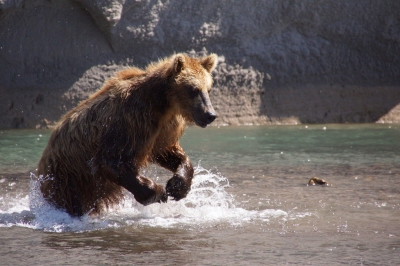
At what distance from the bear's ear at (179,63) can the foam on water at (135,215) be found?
1212 millimetres

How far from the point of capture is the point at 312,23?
16141 mm

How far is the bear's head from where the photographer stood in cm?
532

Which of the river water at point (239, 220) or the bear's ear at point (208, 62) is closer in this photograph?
the river water at point (239, 220)

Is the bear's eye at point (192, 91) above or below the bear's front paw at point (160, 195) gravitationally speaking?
above

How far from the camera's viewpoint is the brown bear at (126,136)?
5.26 metres

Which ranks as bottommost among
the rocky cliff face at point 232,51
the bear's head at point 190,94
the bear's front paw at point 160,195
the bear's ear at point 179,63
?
the bear's front paw at point 160,195

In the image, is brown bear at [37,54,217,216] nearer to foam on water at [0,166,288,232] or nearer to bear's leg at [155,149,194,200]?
bear's leg at [155,149,194,200]

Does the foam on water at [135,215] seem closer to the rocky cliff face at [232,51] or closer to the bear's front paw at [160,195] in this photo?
the bear's front paw at [160,195]

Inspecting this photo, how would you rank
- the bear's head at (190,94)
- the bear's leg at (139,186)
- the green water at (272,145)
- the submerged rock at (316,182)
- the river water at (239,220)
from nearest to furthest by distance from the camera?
1. the river water at (239,220)
2. the bear's leg at (139,186)
3. the bear's head at (190,94)
4. the submerged rock at (316,182)
5. the green water at (272,145)

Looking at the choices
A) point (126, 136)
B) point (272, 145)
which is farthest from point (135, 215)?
point (272, 145)

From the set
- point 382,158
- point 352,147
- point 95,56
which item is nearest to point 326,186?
point 382,158

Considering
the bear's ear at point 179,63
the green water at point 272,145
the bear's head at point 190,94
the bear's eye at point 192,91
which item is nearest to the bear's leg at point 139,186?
the bear's head at point 190,94

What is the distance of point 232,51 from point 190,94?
34.3 feet

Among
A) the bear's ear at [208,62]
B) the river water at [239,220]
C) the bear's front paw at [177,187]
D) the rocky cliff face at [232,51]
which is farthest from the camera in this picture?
the rocky cliff face at [232,51]
